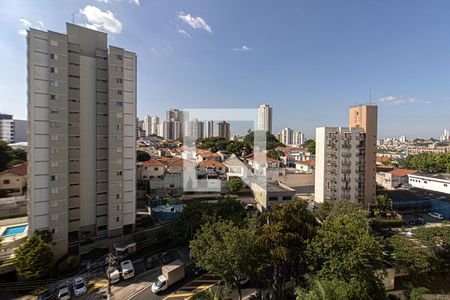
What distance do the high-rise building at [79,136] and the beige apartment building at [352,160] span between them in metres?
18.7

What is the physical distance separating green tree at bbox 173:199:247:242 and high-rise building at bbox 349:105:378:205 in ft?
49.2

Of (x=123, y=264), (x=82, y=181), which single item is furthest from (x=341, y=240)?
(x=82, y=181)

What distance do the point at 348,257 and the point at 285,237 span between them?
8.78 ft

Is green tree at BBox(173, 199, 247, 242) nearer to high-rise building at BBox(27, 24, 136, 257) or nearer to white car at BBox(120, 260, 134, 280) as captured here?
white car at BBox(120, 260, 134, 280)

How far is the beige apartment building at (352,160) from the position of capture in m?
21.6

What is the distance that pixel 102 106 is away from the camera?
15000 millimetres

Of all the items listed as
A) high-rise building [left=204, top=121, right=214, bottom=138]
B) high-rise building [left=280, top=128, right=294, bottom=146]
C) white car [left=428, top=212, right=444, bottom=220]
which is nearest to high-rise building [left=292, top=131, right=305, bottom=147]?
high-rise building [left=280, top=128, right=294, bottom=146]

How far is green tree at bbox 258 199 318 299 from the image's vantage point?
30.0ft

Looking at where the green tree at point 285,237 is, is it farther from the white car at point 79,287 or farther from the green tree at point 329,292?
the white car at point 79,287

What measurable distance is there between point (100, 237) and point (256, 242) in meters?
11.5

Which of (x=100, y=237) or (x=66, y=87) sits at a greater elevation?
(x=66, y=87)

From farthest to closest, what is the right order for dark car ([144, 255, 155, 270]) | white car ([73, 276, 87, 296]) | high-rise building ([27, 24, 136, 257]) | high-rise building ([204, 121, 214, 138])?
1. high-rise building ([204, 121, 214, 138])
2. dark car ([144, 255, 155, 270])
3. high-rise building ([27, 24, 136, 257])
4. white car ([73, 276, 87, 296])

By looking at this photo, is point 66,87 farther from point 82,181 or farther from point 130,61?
point 82,181

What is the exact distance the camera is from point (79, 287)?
11.0m
